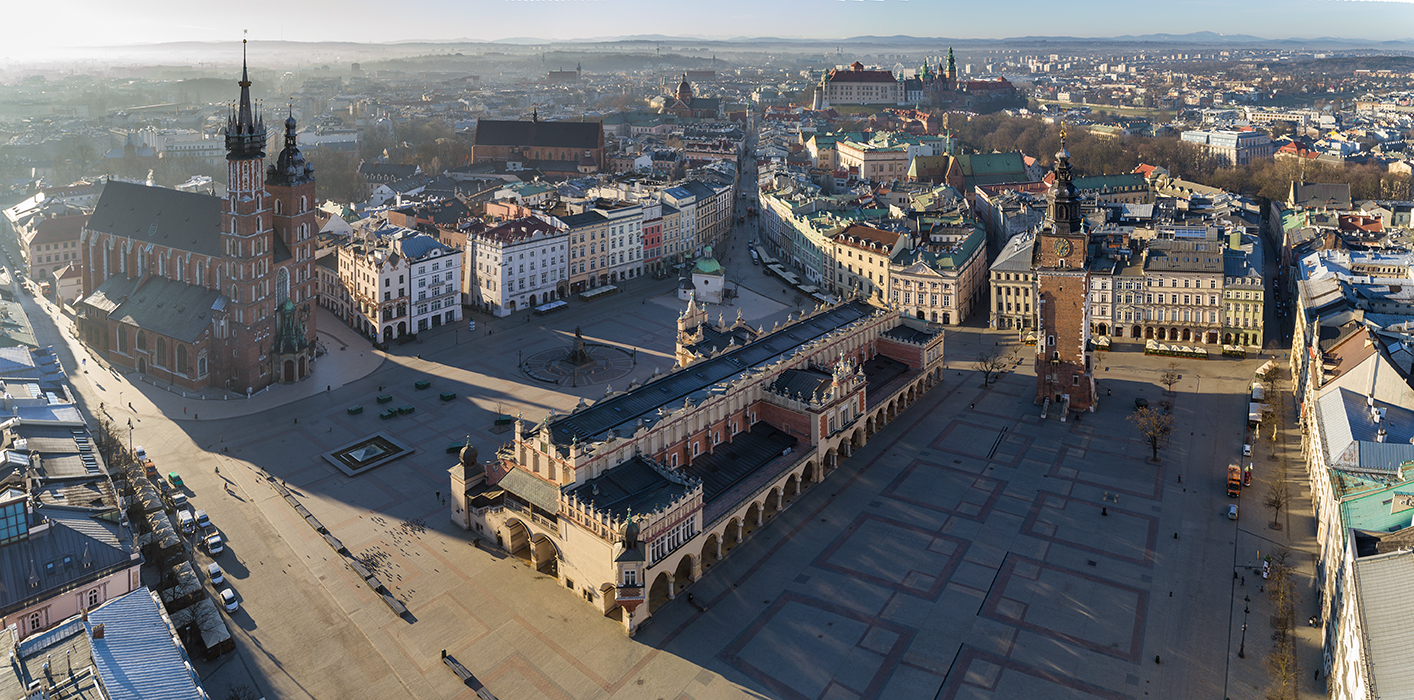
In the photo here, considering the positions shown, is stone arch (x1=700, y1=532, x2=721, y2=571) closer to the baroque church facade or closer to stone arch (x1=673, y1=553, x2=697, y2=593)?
stone arch (x1=673, y1=553, x2=697, y2=593)

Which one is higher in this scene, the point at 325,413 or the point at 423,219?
the point at 423,219

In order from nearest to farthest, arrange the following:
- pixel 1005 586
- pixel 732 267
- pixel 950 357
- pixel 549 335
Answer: pixel 1005 586 → pixel 950 357 → pixel 549 335 → pixel 732 267

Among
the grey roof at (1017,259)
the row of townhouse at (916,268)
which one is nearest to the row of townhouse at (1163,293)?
the grey roof at (1017,259)

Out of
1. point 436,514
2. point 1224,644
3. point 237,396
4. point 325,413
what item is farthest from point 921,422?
point 237,396

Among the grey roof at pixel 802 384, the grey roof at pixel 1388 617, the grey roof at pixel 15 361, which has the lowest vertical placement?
the grey roof at pixel 1388 617

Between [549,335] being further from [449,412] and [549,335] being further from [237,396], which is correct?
[237,396]

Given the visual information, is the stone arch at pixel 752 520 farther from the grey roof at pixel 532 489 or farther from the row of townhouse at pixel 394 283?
the row of townhouse at pixel 394 283

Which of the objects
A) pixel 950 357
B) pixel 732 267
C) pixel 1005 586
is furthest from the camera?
pixel 732 267
